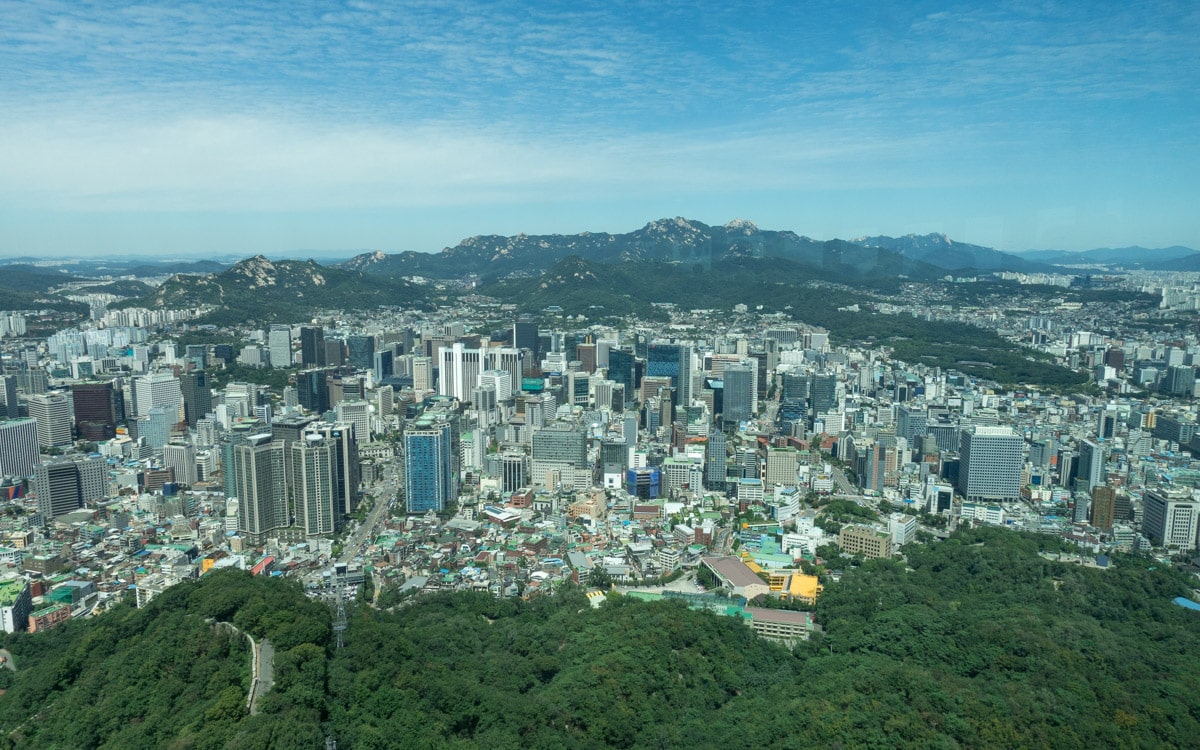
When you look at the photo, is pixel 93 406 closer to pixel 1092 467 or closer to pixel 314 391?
pixel 314 391

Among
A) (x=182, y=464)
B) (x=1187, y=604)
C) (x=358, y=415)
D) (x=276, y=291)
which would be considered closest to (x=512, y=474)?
(x=358, y=415)

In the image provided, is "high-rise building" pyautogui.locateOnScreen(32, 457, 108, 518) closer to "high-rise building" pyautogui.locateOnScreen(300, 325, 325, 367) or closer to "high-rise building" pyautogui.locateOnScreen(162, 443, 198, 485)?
"high-rise building" pyautogui.locateOnScreen(162, 443, 198, 485)

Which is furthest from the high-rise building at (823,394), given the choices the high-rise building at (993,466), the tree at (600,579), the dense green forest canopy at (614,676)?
the tree at (600,579)

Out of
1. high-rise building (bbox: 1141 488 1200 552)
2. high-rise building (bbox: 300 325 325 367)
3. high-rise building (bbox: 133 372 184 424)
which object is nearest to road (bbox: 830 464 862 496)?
high-rise building (bbox: 1141 488 1200 552)

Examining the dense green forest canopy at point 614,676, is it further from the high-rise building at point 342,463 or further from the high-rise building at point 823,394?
the high-rise building at point 823,394

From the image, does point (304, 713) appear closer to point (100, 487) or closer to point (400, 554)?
point (400, 554)

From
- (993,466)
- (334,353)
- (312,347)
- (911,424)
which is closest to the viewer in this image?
(993,466)
